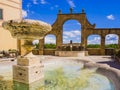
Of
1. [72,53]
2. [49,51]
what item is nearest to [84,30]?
[72,53]

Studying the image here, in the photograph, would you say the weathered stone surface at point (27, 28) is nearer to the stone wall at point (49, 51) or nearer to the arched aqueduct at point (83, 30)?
the arched aqueduct at point (83, 30)

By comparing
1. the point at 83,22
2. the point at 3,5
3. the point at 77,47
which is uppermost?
the point at 3,5

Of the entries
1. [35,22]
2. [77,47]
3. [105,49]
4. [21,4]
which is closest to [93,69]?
[35,22]

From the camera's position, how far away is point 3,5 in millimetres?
17297

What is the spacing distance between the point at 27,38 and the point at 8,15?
12211 millimetres

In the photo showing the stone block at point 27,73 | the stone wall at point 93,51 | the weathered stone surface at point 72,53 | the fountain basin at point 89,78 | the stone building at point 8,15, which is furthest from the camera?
the stone wall at point 93,51

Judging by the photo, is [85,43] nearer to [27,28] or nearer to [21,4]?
[21,4]

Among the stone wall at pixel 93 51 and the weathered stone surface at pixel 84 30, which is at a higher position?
the weathered stone surface at pixel 84 30

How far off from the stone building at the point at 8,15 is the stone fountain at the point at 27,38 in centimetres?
1077

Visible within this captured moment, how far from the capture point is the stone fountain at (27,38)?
20.1 ft

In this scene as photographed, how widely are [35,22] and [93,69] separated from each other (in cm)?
471

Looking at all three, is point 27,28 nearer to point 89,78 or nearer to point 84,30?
point 89,78

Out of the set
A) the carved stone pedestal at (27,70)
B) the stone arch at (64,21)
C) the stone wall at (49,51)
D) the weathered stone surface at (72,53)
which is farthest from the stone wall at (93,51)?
the carved stone pedestal at (27,70)

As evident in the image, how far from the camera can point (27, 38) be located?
6898mm
